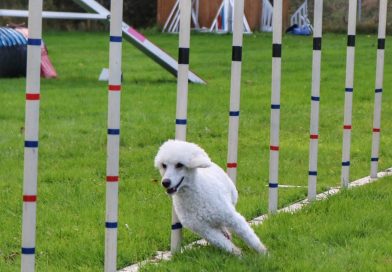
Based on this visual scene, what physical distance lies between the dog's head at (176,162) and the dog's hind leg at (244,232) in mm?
376

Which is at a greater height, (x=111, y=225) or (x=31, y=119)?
(x=31, y=119)

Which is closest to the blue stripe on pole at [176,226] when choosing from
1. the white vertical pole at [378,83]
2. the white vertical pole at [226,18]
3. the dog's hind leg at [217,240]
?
the dog's hind leg at [217,240]

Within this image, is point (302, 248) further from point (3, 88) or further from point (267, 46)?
point (267, 46)

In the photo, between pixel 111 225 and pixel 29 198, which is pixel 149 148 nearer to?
pixel 111 225

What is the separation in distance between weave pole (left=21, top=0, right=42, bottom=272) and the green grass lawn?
883mm

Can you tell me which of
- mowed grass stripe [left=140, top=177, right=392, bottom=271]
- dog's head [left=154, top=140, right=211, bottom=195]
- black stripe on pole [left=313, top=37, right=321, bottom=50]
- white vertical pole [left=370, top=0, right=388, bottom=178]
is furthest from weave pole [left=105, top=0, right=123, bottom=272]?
white vertical pole [left=370, top=0, right=388, bottom=178]

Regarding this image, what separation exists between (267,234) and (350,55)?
2280 mm

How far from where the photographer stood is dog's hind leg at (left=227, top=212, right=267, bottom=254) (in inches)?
212

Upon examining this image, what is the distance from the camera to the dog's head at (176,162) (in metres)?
5.18

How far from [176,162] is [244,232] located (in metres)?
0.60

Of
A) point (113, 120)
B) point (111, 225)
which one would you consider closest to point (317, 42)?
point (113, 120)

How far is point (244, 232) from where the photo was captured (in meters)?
5.40

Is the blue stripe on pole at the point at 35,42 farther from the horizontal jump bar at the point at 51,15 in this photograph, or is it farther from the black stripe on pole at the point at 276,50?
the horizontal jump bar at the point at 51,15

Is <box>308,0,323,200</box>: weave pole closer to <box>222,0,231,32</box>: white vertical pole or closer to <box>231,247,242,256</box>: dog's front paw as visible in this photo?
<box>231,247,242,256</box>: dog's front paw
